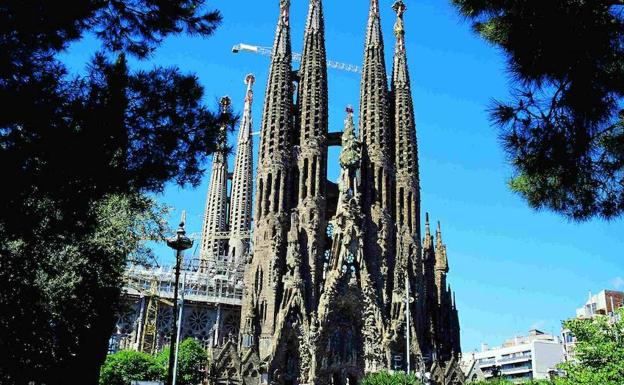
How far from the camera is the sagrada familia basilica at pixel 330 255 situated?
42031mm

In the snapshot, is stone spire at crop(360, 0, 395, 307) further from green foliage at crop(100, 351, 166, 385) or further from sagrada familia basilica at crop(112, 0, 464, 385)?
green foliage at crop(100, 351, 166, 385)

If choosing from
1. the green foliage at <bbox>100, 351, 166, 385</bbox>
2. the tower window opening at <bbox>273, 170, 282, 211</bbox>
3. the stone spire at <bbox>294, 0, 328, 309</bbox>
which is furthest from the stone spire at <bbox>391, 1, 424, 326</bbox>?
the green foliage at <bbox>100, 351, 166, 385</bbox>

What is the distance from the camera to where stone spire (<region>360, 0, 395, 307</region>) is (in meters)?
45.9

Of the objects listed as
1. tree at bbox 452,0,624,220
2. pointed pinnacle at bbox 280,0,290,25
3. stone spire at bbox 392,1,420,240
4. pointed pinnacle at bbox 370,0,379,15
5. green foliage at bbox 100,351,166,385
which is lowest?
green foliage at bbox 100,351,166,385

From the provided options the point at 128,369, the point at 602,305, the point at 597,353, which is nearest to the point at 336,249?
the point at 128,369

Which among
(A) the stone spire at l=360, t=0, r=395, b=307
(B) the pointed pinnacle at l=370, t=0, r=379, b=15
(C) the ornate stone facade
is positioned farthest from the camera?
(B) the pointed pinnacle at l=370, t=0, r=379, b=15

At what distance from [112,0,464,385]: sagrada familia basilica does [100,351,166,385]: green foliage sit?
3.68 meters

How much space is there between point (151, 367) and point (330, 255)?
43.0 ft

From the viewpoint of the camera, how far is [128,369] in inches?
1642

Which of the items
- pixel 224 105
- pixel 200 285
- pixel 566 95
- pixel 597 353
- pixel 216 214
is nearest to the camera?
pixel 566 95

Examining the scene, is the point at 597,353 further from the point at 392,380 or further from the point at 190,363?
the point at 190,363

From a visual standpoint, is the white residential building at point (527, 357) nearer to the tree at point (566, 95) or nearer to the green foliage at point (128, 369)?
the green foliage at point (128, 369)

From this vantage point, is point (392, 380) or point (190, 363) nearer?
point (392, 380)

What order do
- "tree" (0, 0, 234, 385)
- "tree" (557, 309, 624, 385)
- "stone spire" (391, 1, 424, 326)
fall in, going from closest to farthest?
1. "tree" (0, 0, 234, 385)
2. "tree" (557, 309, 624, 385)
3. "stone spire" (391, 1, 424, 326)
